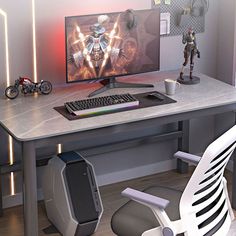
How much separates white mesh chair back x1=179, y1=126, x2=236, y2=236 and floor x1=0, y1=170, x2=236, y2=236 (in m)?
0.88

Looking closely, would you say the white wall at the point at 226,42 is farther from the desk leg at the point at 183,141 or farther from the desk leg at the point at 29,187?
the desk leg at the point at 29,187

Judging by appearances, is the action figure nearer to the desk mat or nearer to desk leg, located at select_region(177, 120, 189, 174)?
the desk mat

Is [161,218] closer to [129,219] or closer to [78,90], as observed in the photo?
[129,219]

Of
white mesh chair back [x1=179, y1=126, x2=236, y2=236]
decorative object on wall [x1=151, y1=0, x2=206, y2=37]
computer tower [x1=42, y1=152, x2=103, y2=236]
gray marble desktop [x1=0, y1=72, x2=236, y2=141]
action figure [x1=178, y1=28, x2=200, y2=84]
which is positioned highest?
decorative object on wall [x1=151, y1=0, x2=206, y2=37]

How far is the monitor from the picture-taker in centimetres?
362

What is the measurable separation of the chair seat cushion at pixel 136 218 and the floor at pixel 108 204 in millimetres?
722

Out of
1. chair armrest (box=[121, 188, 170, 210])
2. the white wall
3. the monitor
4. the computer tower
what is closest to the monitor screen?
the monitor

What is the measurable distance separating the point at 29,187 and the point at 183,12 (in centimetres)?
164

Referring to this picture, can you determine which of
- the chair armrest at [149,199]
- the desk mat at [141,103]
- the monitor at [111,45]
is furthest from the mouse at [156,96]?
the chair armrest at [149,199]

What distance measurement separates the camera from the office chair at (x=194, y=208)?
2.63 meters

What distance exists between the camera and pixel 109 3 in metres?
3.93

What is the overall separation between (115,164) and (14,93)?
95 centimetres

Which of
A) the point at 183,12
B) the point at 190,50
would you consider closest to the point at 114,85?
the point at 190,50

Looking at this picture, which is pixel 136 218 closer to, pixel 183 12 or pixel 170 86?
pixel 170 86
